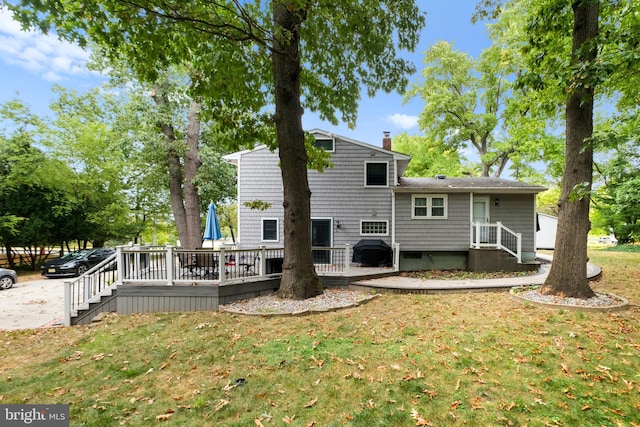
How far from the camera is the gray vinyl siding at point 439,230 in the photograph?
11625mm

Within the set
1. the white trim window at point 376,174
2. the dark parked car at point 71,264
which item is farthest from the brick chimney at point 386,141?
the dark parked car at point 71,264

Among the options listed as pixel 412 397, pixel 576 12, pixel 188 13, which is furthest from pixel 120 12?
pixel 576 12

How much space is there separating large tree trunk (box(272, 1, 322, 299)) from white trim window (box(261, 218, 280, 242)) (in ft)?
15.0

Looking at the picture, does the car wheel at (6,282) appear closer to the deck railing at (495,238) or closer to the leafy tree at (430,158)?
the deck railing at (495,238)

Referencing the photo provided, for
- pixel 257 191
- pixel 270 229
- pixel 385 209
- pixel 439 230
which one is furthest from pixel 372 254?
pixel 257 191

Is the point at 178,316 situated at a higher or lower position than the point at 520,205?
lower

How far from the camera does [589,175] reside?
6465 millimetres

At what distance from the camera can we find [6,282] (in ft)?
38.1

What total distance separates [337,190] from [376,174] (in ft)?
6.05

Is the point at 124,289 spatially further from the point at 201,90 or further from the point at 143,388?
the point at 201,90

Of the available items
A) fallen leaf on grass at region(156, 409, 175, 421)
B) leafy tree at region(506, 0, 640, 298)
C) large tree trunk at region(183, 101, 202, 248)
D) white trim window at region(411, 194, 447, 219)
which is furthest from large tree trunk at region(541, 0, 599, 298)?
large tree trunk at region(183, 101, 202, 248)

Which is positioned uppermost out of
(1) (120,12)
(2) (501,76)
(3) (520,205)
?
(2) (501,76)

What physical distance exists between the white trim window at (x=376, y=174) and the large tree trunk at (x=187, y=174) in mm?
7998

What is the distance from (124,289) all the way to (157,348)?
9.82 feet
